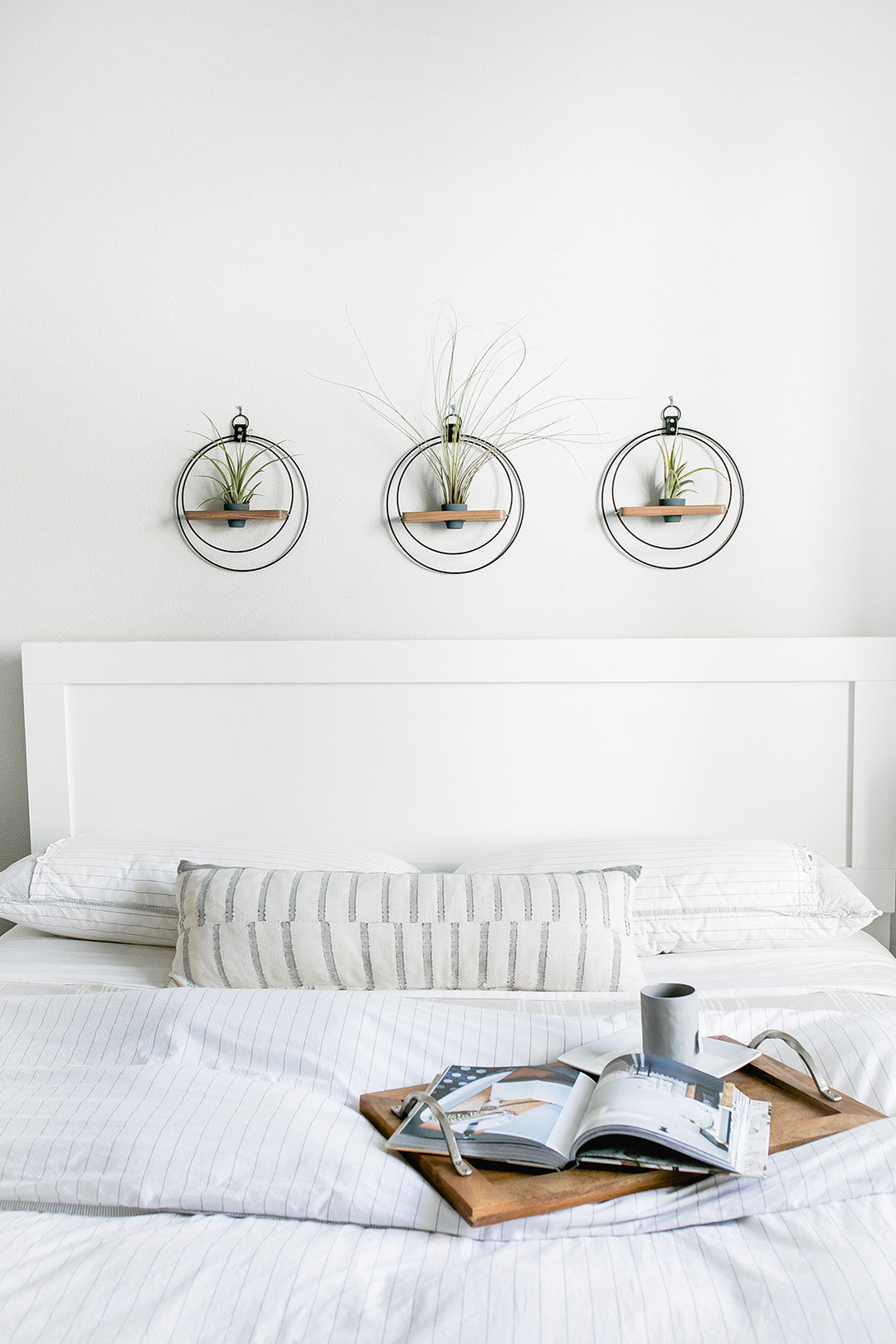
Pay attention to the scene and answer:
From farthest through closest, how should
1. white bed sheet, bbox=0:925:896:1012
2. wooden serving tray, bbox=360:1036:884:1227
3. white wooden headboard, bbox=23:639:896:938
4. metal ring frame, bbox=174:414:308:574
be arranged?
metal ring frame, bbox=174:414:308:574 → white wooden headboard, bbox=23:639:896:938 → white bed sheet, bbox=0:925:896:1012 → wooden serving tray, bbox=360:1036:884:1227

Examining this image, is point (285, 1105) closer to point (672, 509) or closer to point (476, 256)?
point (672, 509)

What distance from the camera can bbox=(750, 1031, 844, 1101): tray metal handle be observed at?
1.16 m

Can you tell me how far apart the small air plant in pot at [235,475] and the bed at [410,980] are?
353 millimetres

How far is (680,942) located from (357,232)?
5.78 ft

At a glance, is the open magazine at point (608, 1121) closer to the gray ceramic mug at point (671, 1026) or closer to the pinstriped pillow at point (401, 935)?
the gray ceramic mug at point (671, 1026)

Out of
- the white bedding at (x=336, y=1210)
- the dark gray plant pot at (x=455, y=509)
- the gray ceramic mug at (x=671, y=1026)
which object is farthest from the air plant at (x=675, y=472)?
the gray ceramic mug at (x=671, y=1026)

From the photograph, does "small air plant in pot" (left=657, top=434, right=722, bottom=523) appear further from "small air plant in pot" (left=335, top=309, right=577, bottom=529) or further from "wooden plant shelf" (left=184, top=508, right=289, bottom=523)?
"wooden plant shelf" (left=184, top=508, right=289, bottom=523)

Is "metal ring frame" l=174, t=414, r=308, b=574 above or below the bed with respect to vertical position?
above

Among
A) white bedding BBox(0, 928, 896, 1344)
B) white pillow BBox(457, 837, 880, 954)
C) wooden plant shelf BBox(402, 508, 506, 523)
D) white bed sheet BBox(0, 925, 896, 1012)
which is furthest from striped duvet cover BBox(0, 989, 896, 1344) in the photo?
wooden plant shelf BBox(402, 508, 506, 523)

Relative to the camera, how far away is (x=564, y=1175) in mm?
1016

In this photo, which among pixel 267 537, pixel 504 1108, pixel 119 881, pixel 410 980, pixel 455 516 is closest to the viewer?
pixel 504 1108

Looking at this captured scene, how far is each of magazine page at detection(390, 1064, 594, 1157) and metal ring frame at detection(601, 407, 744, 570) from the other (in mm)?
1498

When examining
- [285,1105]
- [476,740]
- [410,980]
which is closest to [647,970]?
[410,980]

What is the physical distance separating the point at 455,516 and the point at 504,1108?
153 centimetres
